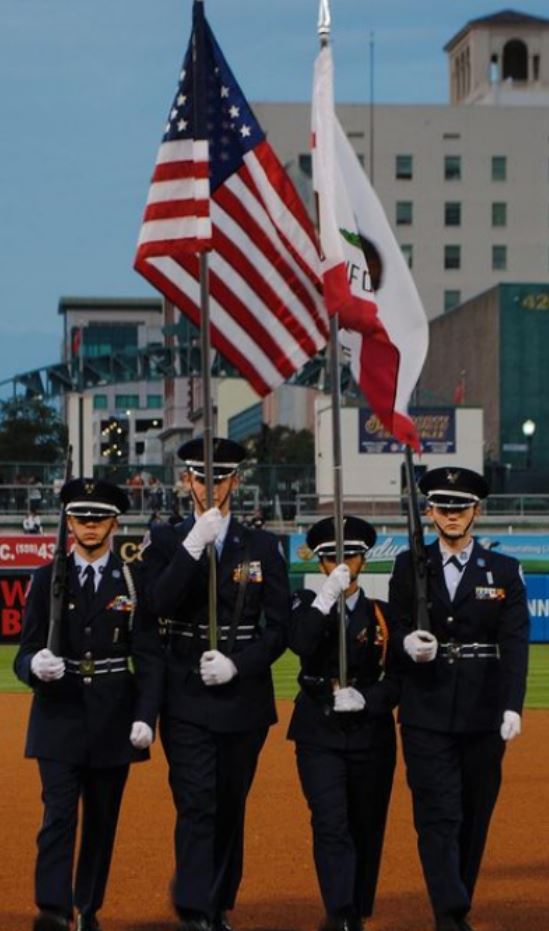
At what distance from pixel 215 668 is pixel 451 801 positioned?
3.80 ft

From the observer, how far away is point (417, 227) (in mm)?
107812

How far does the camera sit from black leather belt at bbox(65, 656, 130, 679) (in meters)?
8.57

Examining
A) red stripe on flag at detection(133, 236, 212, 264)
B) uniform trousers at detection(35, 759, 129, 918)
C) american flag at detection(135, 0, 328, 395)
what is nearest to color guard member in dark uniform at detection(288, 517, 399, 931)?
uniform trousers at detection(35, 759, 129, 918)

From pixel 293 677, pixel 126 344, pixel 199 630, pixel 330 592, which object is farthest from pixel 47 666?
pixel 126 344

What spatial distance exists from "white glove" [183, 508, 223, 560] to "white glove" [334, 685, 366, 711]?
847 millimetres

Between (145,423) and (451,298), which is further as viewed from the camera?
(145,423)

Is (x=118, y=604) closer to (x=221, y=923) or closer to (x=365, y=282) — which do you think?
(x=221, y=923)

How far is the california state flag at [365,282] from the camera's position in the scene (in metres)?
9.32

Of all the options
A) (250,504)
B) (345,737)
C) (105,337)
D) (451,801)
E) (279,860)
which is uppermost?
(105,337)

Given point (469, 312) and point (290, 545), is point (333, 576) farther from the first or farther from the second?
point (469, 312)

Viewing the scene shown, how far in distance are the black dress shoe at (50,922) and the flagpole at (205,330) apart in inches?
49.4

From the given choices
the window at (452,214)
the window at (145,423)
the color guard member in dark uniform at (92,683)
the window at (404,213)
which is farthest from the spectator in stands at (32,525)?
the window at (145,423)

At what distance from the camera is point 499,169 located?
10806cm

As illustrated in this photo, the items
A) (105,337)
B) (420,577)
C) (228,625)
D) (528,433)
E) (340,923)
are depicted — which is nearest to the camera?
(340,923)
